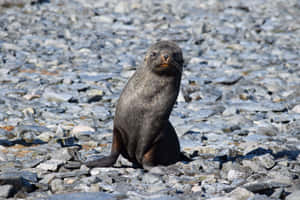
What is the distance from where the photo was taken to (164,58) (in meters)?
5.09

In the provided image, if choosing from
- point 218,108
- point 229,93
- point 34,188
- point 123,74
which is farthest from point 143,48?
point 34,188

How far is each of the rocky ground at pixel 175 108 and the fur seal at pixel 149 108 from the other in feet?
0.89

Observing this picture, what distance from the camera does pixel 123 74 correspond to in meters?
9.85

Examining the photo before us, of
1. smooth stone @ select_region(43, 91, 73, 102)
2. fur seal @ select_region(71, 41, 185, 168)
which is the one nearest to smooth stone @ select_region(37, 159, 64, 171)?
fur seal @ select_region(71, 41, 185, 168)

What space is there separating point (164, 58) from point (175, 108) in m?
3.21

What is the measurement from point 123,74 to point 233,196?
601 cm

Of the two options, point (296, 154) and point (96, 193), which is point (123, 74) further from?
point (96, 193)

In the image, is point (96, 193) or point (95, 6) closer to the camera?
point (96, 193)

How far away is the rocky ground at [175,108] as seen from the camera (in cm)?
464

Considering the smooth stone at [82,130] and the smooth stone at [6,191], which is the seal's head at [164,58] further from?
the smooth stone at [6,191]

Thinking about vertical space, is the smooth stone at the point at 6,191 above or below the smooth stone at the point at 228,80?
above

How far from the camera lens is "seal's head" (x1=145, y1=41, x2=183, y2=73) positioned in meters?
5.11

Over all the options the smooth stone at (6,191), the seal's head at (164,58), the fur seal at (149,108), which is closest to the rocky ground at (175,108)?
the smooth stone at (6,191)

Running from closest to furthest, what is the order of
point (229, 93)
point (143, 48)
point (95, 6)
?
Result: point (229, 93)
point (143, 48)
point (95, 6)
